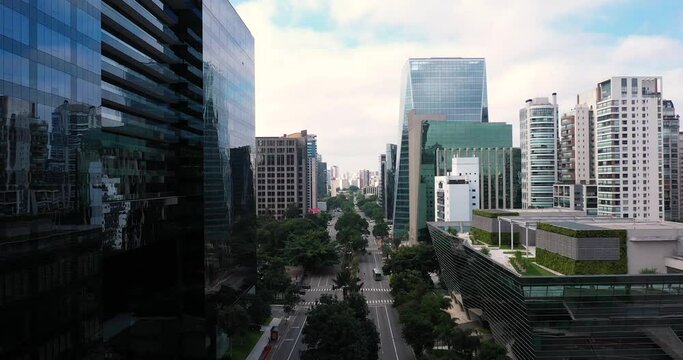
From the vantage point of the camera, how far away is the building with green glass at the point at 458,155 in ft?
348

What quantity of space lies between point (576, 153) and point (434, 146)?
28.1 meters

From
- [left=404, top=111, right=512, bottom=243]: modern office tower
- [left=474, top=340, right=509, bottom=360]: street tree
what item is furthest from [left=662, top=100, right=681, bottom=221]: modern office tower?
[left=474, top=340, right=509, bottom=360]: street tree

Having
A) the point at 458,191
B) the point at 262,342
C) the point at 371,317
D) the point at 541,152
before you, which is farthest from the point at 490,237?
the point at 541,152

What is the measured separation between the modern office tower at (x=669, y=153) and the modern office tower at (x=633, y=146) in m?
21.6

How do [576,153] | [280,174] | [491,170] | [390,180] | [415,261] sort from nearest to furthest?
[415,261]
[576,153]
[491,170]
[280,174]
[390,180]

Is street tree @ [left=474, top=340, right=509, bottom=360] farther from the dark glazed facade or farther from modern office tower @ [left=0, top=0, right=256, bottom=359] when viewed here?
modern office tower @ [left=0, top=0, right=256, bottom=359]

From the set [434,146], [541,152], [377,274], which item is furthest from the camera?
[434,146]

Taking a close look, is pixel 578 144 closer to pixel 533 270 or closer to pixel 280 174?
pixel 533 270

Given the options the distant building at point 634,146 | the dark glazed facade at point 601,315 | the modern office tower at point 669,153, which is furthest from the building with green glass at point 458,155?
the dark glazed facade at point 601,315

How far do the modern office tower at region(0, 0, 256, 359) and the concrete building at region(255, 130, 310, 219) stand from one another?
76.0 m

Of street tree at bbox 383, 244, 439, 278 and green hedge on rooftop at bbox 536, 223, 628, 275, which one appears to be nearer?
green hedge on rooftop at bbox 536, 223, 628, 275

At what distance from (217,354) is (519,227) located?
35140 millimetres

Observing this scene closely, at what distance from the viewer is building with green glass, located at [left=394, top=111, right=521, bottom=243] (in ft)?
348

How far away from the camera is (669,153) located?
4053 inches
